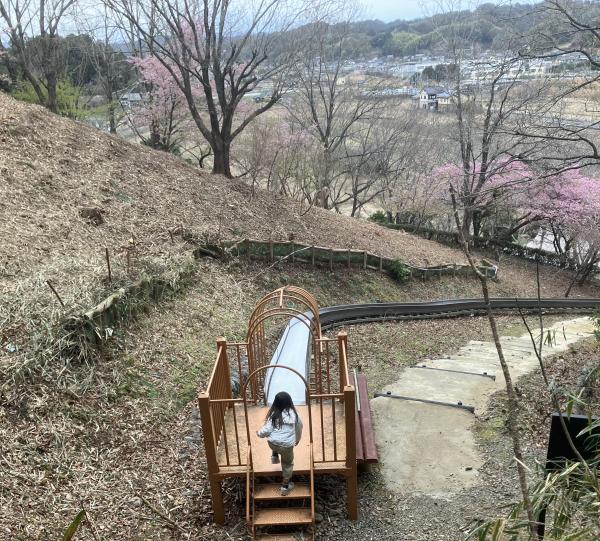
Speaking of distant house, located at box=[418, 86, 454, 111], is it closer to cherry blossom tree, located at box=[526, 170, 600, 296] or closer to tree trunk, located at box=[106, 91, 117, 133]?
cherry blossom tree, located at box=[526, 170, 600, 296]

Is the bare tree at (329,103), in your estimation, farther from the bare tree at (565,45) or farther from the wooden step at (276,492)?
the wooden step at (276,492)

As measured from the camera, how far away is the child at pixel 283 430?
17.9ft

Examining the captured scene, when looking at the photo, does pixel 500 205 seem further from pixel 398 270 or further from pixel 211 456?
pixel 211 456

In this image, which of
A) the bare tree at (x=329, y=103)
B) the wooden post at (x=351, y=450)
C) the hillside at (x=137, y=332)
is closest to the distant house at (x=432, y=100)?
the bare tree at (x=329, y=103)

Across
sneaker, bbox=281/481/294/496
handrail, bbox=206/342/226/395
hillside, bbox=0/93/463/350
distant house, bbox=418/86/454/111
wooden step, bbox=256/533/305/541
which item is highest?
distant house, bbox=418/86/454/111

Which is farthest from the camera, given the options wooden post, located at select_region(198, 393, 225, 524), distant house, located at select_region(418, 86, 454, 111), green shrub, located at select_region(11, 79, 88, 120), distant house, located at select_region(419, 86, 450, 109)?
distant house, located at select_region(418, 86, 454, 111)

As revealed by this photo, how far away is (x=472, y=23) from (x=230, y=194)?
42.3ft

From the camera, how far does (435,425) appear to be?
765 centimetres

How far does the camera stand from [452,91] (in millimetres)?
23609

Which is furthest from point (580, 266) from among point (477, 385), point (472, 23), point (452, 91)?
point (477, 385)

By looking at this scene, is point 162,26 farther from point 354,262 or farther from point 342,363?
point 342,363

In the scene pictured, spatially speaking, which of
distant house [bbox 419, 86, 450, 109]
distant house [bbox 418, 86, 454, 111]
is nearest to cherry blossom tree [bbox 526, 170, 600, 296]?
distant house [bbox 418, 86, 454, 111]

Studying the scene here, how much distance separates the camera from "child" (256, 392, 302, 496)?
5.47 meters

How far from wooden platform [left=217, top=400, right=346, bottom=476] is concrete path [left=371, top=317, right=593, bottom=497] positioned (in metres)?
0.94
